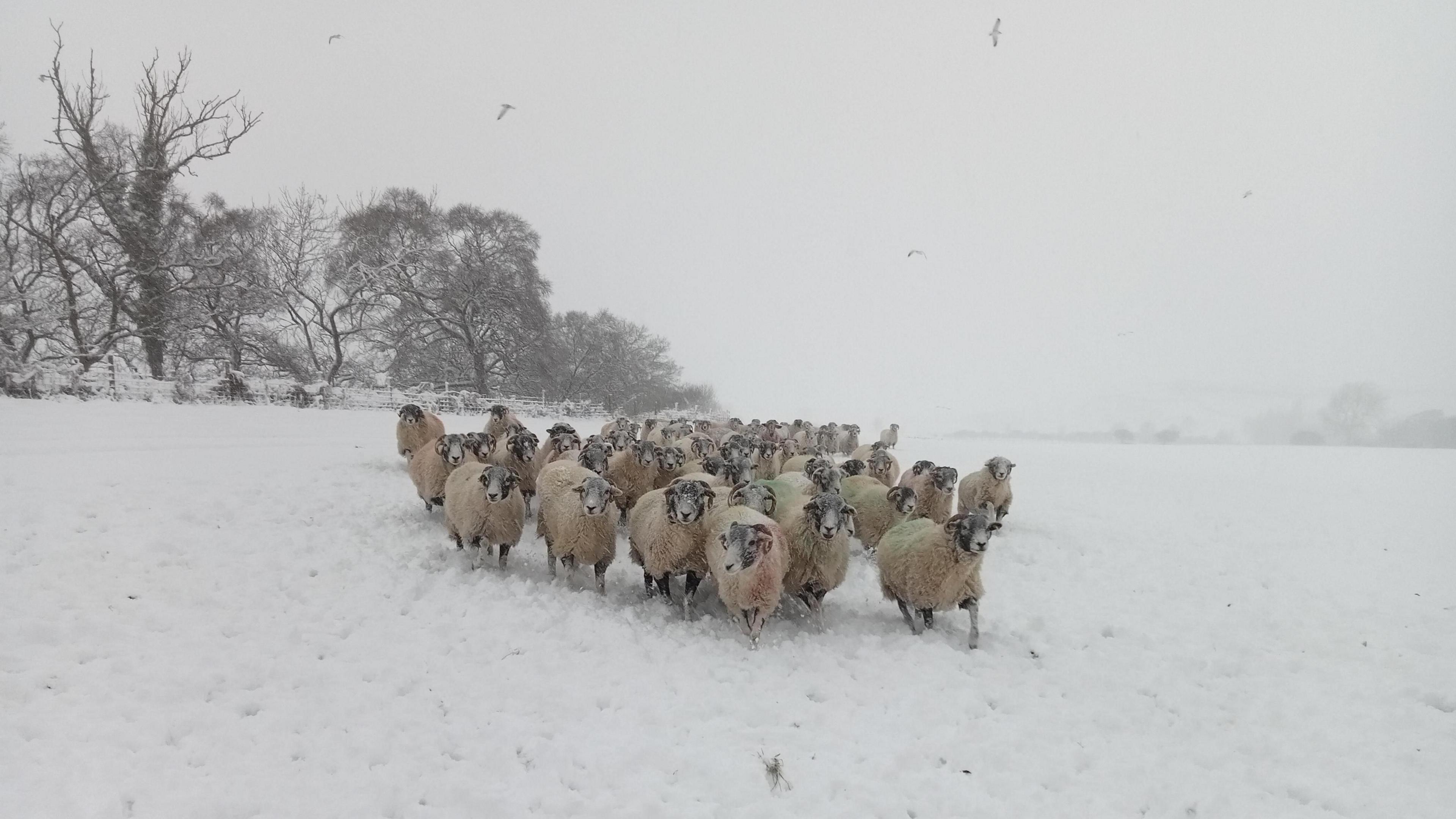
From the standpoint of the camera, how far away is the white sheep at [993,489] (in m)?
10.3

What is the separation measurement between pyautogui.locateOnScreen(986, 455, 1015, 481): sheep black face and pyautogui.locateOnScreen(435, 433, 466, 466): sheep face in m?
9.04

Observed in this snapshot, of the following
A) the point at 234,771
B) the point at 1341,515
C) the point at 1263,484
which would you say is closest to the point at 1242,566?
the point at 1341,515

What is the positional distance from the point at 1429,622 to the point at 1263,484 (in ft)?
42.8

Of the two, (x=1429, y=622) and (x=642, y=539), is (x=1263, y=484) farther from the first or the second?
(x=642, y=539)

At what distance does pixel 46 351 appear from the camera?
20.8m

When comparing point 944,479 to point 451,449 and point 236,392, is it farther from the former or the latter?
point 236,392

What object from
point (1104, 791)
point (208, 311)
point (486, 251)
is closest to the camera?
point (1104, 791)

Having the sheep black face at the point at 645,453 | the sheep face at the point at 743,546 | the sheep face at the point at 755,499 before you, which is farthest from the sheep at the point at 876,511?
the sheep black face at the point at 645,453

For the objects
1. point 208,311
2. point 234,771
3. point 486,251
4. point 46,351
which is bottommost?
point 234,771

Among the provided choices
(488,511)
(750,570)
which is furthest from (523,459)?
(750,570)

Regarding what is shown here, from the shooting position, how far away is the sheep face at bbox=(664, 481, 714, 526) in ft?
19.6

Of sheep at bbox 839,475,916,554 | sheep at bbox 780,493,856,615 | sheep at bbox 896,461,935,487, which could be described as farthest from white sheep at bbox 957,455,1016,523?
sheep at bbox 780,493,856,615

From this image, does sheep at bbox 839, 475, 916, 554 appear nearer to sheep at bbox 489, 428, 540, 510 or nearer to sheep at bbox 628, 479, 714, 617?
sheep at bbox 628, 479, 714, 617

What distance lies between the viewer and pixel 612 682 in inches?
187
